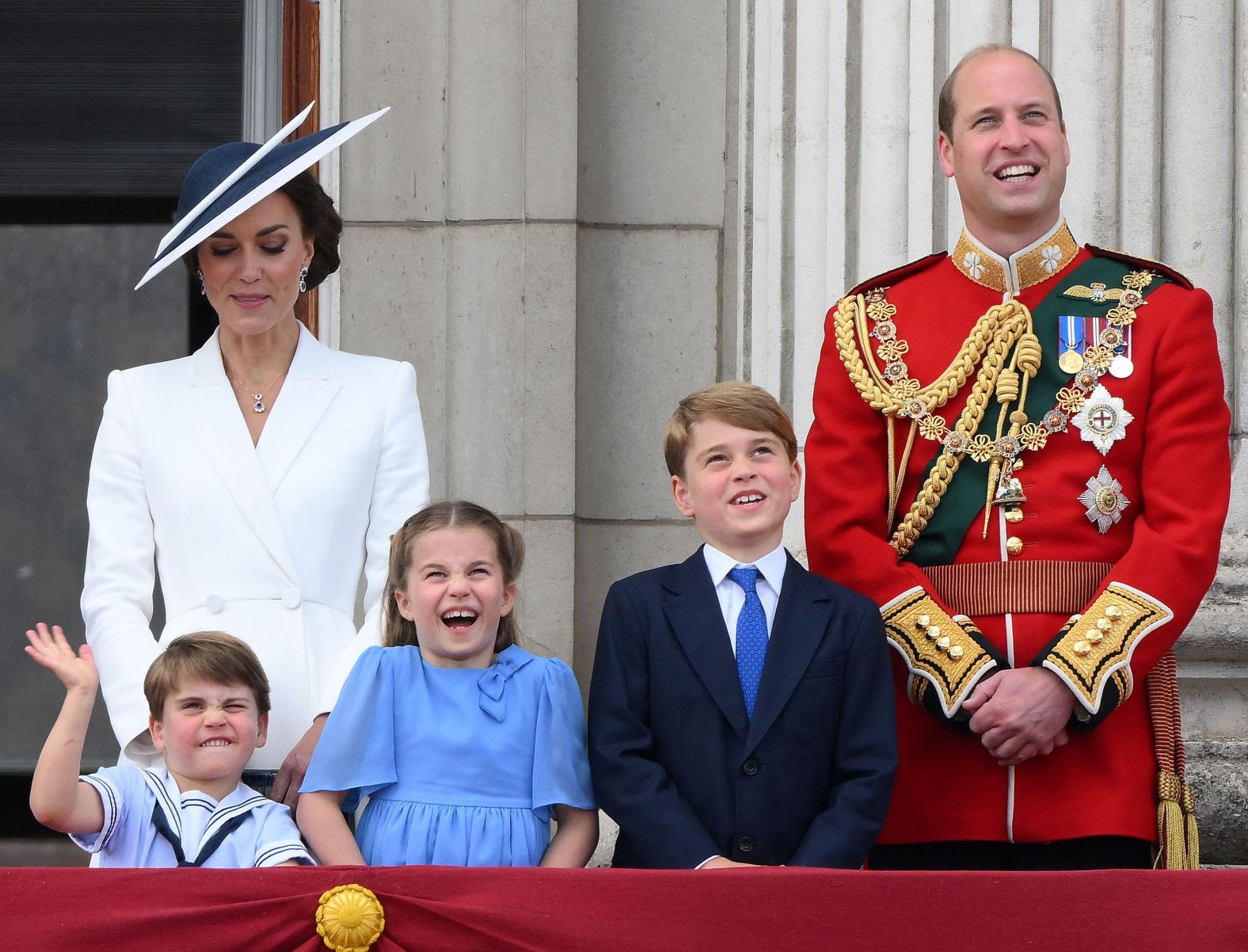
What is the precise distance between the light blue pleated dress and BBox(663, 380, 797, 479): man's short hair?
44 cm

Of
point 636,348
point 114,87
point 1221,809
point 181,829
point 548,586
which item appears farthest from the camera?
point 114,87

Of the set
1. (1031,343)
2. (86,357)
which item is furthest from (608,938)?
(86,357)

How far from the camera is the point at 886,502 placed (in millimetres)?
3166

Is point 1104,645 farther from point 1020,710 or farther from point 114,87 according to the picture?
point 114,87

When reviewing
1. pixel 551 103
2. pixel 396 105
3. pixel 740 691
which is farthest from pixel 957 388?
pixel 396 105

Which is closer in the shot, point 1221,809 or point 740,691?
point 740,691

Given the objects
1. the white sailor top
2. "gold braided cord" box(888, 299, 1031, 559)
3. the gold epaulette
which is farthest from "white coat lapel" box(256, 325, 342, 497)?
the gold epaulette

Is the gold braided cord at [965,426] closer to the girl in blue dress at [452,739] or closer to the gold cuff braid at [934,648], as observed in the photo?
the gold cuff braid at [934,648]

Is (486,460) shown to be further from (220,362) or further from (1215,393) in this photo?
(1215,393)

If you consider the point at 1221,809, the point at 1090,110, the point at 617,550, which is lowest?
the point at 1221,809

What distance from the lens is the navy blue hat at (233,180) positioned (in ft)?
10.2

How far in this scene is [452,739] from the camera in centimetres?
288

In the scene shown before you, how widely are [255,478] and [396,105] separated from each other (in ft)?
7.08

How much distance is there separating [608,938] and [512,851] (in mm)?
411
